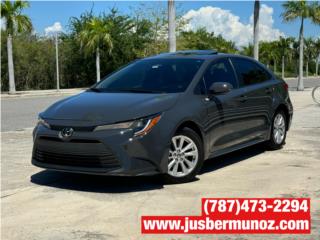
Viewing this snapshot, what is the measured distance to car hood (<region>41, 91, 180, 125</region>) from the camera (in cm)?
553

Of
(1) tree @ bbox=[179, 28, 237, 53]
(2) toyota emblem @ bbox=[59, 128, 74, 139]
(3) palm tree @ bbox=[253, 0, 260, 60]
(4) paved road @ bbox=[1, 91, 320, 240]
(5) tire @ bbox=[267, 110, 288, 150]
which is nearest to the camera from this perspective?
(4) paved road @ bbox=[1, 91, 320, 240]

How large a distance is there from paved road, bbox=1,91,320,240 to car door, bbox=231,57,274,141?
450 millimetres

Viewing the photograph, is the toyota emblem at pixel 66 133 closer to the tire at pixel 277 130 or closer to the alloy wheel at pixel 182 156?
the alloy wheel at pixel 182 156

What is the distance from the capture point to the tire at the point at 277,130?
8094 mm

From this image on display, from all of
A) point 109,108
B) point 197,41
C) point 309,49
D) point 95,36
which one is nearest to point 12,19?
point 95,36

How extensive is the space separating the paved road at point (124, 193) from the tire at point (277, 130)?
0.72 ft

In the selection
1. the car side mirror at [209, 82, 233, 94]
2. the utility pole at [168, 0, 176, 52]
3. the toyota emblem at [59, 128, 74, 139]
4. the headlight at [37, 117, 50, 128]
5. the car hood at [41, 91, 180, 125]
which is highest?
the utility pole at [168, 0, 176, 52]

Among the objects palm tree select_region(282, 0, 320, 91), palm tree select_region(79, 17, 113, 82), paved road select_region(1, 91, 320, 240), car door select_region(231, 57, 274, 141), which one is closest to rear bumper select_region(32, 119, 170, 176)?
paved road select_region(1, 91, 320, 240)

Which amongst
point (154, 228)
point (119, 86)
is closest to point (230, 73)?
point (119, 86)

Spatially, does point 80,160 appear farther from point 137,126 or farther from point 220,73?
point 220,73

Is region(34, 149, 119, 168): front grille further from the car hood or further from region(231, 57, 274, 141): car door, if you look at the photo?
region(231, 57, 274, 141): car door

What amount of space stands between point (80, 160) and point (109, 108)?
0.67 metres

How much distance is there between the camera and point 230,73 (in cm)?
716

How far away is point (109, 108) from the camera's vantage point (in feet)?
18.7
